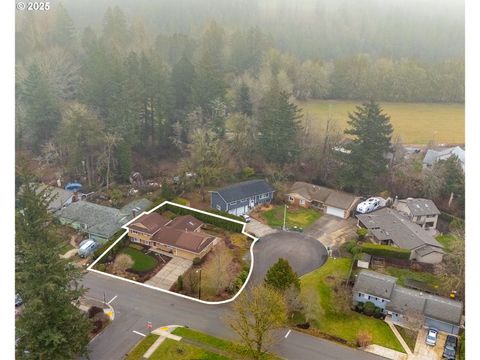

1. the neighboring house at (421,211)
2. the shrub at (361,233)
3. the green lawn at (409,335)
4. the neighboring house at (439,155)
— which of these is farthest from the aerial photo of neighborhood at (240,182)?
the shrub at (361,233)

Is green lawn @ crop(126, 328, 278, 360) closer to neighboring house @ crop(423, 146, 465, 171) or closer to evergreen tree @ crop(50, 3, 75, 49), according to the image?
neighboring house @ crop(423, 146, 465, 171)

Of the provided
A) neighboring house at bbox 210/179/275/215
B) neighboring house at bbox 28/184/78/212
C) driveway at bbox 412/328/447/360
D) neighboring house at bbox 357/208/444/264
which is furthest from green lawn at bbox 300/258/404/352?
neighboring house at bbox 28/184/78/212

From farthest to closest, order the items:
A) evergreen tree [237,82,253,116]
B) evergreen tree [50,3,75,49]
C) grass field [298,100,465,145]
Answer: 1. evergreen tree [50,3,75,49]
2. grass field [298,100,465,145]
3. evergreen tree [237,82,253,116]

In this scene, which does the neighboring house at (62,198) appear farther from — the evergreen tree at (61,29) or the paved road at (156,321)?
the evergreen tree at (61,29)

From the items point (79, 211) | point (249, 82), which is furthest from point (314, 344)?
point (249, 82)

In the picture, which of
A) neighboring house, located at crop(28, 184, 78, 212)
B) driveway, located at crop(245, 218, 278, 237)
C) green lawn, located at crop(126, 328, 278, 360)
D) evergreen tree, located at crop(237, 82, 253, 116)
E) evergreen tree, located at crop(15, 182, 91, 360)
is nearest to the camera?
evergreen tree, located at crop(15, 182, 91, 360)

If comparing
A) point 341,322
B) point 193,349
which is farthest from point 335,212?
point 193,349

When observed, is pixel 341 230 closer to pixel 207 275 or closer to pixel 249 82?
pixel 207 275
